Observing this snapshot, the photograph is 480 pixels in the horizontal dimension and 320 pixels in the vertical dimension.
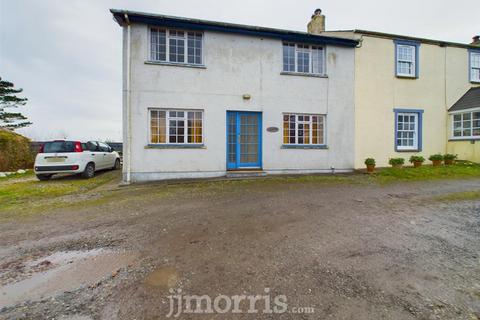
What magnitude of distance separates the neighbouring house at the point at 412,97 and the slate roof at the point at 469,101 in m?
0.04

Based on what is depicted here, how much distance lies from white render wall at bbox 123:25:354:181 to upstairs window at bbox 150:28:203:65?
1.06ft

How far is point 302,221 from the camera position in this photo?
15.0ft

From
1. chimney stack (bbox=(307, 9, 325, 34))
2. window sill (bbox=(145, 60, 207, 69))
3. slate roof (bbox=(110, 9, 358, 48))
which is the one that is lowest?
window sill (bbox=(145, 60, 207, 69))

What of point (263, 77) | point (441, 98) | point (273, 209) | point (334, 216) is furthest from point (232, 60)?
point (441, 98)

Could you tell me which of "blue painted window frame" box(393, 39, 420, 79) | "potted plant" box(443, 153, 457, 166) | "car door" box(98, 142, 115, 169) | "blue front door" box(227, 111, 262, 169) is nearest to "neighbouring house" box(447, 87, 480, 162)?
"potted plant" box(443, 153, 457, 166)

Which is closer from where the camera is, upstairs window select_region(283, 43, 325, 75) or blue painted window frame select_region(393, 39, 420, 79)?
upstairs window select_region(283, 43, 325, 75)

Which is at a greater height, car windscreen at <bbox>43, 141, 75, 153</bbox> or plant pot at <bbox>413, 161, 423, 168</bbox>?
car windscreen at <bbox>43, 141, 75, 153</bbox>

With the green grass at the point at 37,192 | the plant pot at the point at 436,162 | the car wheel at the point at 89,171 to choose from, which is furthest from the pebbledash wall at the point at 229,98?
the plant pot at the point at 436,162

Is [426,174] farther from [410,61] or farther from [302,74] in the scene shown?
[302,74]

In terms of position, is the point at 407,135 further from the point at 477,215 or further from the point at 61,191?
the point at 61,191

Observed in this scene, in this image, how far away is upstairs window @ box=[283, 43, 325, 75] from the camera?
413 inches

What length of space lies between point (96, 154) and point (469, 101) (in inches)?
774

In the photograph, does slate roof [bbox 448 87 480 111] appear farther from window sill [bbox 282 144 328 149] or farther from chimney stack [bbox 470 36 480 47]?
window sill [bbox 282 144 328 149]

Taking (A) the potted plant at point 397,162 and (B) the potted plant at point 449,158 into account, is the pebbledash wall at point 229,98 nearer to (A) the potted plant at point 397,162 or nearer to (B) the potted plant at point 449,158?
(A) the potted plant at point 397,162
